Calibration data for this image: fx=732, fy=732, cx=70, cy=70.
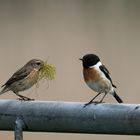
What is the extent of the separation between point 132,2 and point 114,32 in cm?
45

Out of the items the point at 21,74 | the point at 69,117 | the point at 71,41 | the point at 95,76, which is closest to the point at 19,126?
the point at 69,117

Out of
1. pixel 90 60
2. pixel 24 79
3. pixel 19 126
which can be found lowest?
pixel 24 79

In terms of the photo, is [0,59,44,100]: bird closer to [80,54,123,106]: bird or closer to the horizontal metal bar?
[80,54,123,106]: bird

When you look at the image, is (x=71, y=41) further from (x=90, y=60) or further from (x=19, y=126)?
(x=19, y=126)

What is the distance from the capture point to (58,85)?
7.84m

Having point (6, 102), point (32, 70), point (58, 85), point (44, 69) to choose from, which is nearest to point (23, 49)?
point (58, 85)

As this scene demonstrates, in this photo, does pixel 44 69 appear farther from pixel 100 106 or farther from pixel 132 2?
pixel 132 2

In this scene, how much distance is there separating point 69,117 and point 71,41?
20.5 ft

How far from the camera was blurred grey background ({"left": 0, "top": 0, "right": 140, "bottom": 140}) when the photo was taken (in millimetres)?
7922

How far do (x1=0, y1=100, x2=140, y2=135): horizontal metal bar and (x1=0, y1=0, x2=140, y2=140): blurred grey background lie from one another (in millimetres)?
4423

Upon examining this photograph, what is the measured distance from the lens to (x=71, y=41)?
8.88 meters

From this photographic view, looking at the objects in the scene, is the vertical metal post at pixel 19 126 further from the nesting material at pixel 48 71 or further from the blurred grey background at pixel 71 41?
the blurred grey background at pixel 71 41

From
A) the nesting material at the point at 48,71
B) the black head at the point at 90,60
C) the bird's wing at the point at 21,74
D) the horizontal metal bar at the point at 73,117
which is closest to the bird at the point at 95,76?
the black head at the point at 90,60

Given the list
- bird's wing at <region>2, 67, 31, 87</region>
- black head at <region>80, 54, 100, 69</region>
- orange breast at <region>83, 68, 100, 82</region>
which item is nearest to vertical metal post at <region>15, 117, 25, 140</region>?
black head at <region>80, 54, 100, 69</region>
